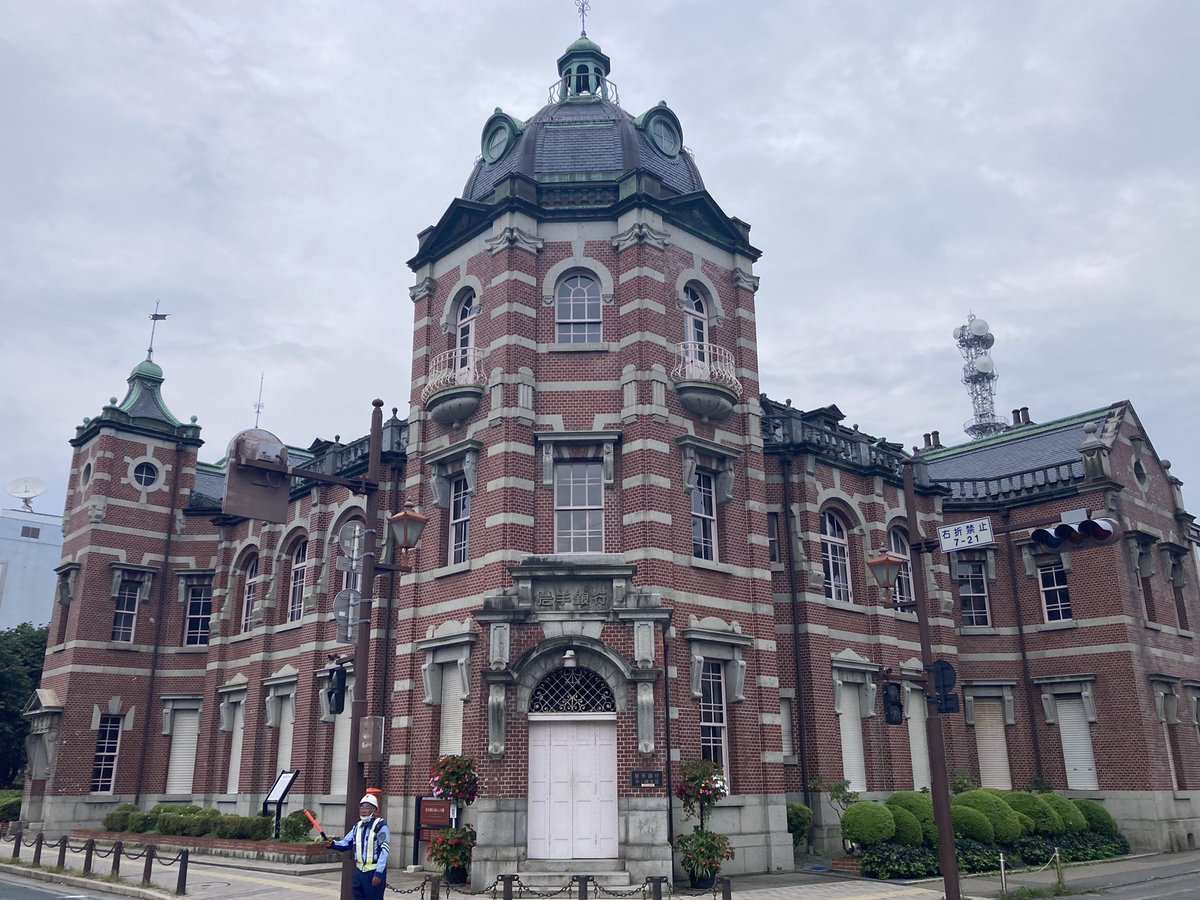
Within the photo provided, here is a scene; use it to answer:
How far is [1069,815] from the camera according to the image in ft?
83.2

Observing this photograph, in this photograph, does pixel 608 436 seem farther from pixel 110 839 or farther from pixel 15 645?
pixel 15 645

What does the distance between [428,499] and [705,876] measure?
10384mm

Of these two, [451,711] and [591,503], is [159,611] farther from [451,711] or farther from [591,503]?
[591,503]

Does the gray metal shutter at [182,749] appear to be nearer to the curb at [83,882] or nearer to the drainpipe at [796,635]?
the curb at [83,882]

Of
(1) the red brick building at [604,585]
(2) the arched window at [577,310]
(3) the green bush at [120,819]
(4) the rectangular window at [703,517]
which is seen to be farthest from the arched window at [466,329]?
(3) the green bush at [120,819]

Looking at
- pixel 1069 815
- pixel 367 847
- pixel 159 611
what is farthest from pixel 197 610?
pixel 1069 815

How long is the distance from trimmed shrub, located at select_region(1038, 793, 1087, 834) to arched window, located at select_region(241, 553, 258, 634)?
23.9 m

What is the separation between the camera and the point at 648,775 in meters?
18.8

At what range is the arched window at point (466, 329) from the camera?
2358 cm

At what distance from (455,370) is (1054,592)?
65.9 feet

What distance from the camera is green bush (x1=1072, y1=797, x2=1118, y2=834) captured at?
86.6ft

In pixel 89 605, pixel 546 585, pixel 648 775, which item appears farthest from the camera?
pixel 89 605

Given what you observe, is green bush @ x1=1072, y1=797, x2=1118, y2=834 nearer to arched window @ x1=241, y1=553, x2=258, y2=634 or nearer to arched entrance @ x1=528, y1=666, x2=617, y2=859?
arched entrance @ x1=528, y1=666, x2=617, y2=859

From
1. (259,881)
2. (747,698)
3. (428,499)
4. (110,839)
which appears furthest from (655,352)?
(110,839)
